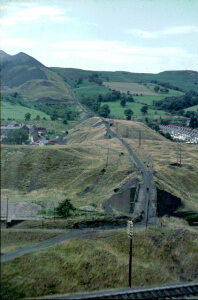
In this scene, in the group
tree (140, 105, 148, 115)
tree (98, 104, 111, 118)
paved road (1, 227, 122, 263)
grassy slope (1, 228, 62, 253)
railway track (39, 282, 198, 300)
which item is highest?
tree (140, 105, 148, 115)

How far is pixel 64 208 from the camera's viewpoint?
12.8 metres

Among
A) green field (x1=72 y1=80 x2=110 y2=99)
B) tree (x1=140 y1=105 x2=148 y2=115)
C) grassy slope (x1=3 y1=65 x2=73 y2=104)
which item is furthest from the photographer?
tree (x1=140 y1=105 x2=148 y2=115)

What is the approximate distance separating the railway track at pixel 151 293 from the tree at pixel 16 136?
9418 millimetres

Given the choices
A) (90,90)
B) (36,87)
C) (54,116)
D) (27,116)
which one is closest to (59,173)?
(27,116)

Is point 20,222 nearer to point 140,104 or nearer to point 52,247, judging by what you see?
point 52,247

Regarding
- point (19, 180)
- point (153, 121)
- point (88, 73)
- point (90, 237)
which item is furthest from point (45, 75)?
point (88, 73)

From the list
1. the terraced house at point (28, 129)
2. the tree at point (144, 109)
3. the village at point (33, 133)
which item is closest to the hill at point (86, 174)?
the terraced house at point (28, 129)

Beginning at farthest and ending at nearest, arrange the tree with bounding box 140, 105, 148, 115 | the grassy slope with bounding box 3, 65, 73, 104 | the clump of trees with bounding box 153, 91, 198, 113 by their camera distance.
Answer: the clump of trees with bounding box 153, 91, 198, 113 → the tree with bounding box 140, 105, 148, 115 → the grassy slope with bounding box 3, 65, 73, 104

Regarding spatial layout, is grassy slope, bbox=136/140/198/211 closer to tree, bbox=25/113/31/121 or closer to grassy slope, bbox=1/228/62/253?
grassy slope, bbox=1/228/62/253

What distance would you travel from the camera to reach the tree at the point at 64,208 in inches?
495

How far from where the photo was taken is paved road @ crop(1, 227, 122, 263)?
956 centimetres

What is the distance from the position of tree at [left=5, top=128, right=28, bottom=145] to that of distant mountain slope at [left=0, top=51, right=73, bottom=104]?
7.40 ft

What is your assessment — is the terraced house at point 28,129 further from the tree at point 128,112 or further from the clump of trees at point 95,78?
the clump of trees at point 95,78

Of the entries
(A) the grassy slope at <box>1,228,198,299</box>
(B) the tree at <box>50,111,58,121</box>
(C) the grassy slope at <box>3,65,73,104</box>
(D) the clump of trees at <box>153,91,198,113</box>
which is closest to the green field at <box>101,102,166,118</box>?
(D) the clump of trees at <box>153,91,198,113</box>
